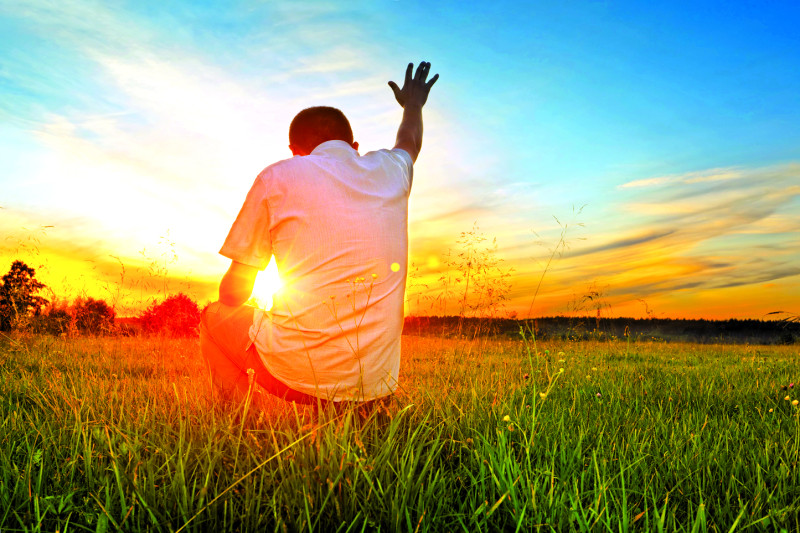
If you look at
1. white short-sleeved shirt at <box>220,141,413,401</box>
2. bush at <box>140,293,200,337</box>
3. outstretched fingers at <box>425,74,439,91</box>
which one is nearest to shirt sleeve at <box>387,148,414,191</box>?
white short-sleeved shirt at <box>220,141,413,401</box>

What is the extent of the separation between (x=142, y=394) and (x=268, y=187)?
2.05 metres

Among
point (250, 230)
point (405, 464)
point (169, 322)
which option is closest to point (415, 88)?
point (250, 230)

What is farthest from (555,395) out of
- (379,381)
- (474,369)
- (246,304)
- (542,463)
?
(246,304)

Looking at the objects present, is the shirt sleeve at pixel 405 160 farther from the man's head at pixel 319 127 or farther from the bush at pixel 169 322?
the bush at pixel 169 322

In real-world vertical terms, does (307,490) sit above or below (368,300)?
below

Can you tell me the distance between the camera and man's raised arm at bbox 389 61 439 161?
125 inches

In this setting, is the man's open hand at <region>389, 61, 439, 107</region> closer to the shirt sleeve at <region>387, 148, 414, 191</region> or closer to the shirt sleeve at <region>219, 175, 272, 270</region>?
the shirt sleeve at <region>387, 148, 414, 191</region>

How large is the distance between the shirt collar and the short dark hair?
0.14 metres

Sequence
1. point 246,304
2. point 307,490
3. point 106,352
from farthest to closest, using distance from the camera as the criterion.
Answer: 1. point 106,352
2. point 246,304
3. point 307,490

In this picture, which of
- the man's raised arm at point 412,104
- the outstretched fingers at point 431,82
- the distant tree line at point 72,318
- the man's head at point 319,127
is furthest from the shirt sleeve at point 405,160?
the distant tree line at point 72,318

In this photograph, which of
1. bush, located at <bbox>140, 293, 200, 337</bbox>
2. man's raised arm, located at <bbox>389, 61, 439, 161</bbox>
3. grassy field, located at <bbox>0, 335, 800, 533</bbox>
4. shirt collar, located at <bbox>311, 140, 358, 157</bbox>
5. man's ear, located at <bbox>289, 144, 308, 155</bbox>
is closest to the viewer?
grassy field, located at <bbox>0, 335, 800, 533</bbox>

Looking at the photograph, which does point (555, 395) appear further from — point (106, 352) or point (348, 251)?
point (106, 352)

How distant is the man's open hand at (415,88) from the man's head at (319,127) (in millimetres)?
741

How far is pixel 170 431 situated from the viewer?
2.45 m
